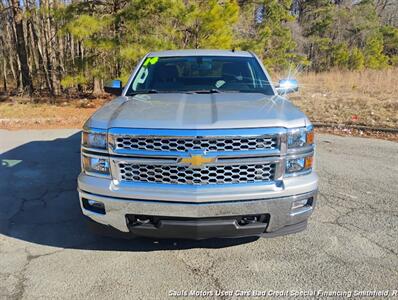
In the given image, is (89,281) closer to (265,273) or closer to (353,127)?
(265,273)

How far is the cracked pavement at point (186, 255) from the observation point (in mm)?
2514

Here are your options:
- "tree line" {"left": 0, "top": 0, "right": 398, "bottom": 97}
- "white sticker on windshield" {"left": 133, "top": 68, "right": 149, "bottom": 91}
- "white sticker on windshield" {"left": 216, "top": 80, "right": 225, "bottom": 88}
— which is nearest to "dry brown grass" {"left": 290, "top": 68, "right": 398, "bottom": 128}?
"tree line" {"left": 0, "top": 0, "right": 398, "bottom": 97}

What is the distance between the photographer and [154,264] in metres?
2.77

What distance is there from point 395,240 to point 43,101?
42.1 feet

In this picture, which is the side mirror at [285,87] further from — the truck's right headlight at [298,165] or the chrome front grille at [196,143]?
the chrome front grille at [196,143]

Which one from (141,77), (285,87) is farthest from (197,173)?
(285,87)

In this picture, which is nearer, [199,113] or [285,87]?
[199,113]

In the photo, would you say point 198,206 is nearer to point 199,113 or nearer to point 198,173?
point 198,173

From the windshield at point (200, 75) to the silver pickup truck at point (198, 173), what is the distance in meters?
1.07

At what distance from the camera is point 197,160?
2.46 meters

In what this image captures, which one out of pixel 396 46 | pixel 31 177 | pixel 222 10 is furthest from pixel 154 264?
pixel 396 46

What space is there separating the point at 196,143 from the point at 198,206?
466 mm

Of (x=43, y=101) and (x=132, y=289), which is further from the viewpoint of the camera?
(x=43, y=101)

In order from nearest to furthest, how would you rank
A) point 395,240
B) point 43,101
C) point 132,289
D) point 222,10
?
1. point 132,289
2. point 395,240
3. point 222,10
4. point 43,101
